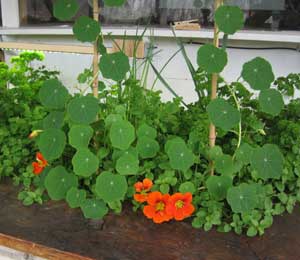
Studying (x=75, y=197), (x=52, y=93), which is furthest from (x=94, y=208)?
(x=52, y=93)

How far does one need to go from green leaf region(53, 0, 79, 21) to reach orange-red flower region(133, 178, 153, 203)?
1.23ft

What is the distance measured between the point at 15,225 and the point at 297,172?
0.61 meters

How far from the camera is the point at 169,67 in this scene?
250 cm

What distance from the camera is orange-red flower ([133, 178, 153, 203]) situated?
80cm

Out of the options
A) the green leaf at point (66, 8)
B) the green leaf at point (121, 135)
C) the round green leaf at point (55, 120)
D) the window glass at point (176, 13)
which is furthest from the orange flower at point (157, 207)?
the window glass at point (176, 13)

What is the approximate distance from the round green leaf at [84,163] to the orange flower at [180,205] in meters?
0.17

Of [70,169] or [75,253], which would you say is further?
[70,169]

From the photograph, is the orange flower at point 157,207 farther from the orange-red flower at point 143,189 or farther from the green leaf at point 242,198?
the green leaf at point 242,198

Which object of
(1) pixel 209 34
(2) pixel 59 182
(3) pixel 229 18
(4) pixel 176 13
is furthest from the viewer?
(4) pixel 176 13

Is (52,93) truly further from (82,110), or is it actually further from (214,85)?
(214,85)

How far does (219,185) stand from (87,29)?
410mm

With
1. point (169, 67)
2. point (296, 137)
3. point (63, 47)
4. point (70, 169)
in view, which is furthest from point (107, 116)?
point (63, 47)

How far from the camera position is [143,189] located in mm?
799

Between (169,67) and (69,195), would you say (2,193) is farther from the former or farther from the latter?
(169,67)
